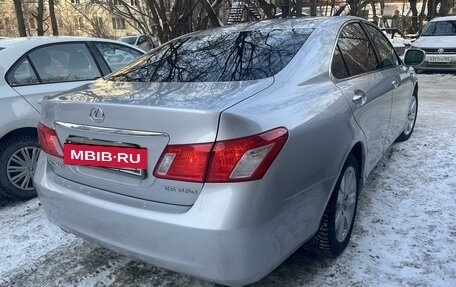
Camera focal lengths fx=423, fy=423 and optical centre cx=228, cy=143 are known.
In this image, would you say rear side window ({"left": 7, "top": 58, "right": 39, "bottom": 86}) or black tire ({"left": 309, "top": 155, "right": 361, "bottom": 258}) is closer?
black tire ({"left": 309, "top": 155, "right": 361, "bottom": 258})

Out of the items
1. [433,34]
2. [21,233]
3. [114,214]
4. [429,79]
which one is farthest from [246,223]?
[433,34]

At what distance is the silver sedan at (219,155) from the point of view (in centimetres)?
183

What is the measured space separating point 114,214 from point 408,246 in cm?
192

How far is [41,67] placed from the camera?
13.4 ft

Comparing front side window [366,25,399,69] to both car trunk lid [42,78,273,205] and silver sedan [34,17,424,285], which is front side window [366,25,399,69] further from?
car trunk lid [42,78,273,205]

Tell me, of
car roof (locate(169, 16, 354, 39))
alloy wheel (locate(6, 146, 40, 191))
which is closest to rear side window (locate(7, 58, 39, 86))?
alloy wheel (locate(6, 146, 40, 191))

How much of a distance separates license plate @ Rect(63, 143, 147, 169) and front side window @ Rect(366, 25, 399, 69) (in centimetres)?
241

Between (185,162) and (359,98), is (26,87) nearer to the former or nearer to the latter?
(185,162)

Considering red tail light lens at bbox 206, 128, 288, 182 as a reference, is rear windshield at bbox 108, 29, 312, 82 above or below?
above

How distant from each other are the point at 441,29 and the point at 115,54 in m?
Result: 10.7

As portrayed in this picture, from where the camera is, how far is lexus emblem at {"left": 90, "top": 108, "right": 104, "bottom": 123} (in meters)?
2.08

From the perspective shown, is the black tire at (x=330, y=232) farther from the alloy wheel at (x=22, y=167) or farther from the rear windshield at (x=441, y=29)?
the rear windshield at (x=441, y=29)

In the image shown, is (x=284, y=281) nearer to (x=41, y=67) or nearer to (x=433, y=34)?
(x=41, y=67)

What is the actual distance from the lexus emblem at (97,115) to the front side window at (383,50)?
244 cm
